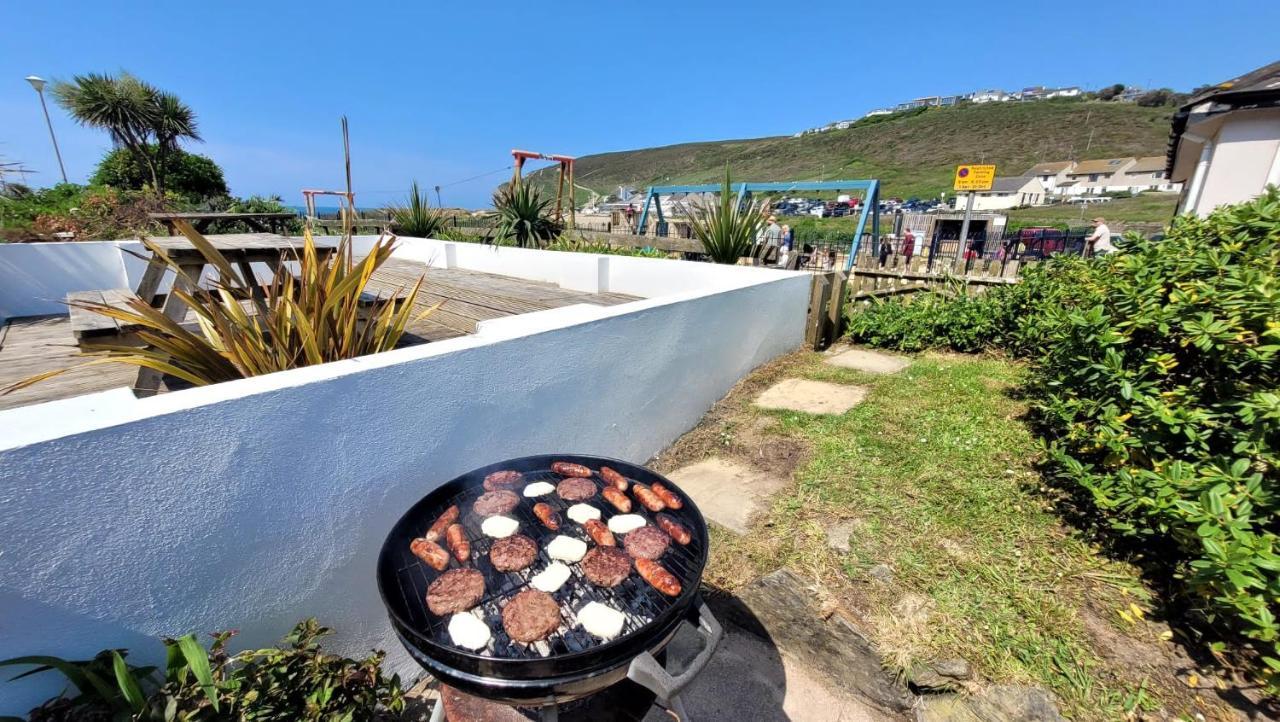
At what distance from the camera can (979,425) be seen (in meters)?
3.32

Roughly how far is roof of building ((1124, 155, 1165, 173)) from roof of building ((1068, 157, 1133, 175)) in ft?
8.11

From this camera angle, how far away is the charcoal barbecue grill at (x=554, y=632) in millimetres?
1040

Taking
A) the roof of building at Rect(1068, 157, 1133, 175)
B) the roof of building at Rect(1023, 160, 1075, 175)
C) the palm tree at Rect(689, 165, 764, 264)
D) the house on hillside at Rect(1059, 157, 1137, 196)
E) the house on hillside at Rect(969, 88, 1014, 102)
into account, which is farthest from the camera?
the house on hillside at Rect(969, 88, 1014, 102)

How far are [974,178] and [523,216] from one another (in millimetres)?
7976

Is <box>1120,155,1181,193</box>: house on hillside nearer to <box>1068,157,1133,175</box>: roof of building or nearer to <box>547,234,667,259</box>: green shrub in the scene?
<box>1068,157,1133,175</box>: roof of building

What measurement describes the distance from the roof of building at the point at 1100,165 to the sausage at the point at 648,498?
254 feet

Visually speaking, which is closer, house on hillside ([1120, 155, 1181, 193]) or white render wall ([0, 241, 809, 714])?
white render wall ([0, 241, 809, 714])

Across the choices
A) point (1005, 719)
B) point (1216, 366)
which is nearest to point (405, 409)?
point (1005, 719)

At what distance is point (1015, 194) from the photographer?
50.1 metres

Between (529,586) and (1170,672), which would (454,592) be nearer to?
(529,586)

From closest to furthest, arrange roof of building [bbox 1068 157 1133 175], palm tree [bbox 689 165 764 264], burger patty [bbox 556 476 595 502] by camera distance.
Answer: burger patty [bbox 556 476 595 502]
palm tree [bbox 689 165 764 264]
roof of building [bbox 1068 157 1133 175]

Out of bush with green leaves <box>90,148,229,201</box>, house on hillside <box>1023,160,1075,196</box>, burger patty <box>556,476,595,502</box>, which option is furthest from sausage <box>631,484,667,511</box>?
house on hillside <box>1023,160,1075,196</box>

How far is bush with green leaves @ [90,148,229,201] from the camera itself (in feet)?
59.7

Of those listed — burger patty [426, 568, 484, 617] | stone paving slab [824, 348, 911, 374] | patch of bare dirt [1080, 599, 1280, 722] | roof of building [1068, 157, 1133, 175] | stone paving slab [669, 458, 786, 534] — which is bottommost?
stone paving slab [669, 458, 786, 534]
